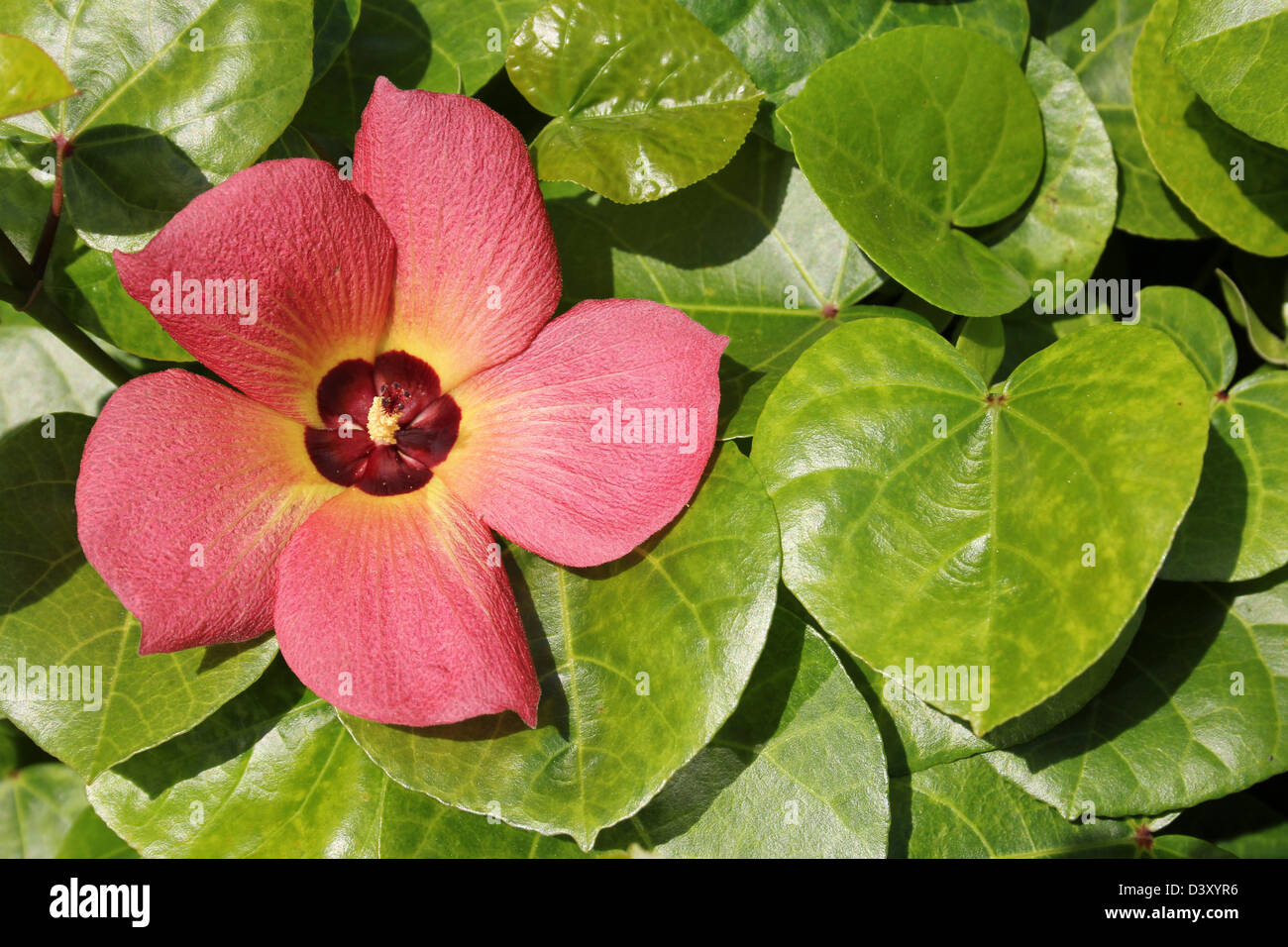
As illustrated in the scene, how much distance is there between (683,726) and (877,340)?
1.67 ft

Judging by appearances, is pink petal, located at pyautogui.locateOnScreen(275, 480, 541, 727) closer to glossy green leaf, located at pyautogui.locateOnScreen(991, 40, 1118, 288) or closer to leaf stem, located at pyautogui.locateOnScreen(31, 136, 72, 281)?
leaf stem, located at pyautogui.locateOnScreen(31, 136, 72, 281)

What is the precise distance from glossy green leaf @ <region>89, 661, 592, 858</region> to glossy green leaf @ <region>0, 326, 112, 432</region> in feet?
1.73

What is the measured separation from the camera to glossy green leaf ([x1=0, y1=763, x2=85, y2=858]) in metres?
1.56

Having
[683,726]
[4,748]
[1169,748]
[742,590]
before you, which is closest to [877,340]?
[742,590]

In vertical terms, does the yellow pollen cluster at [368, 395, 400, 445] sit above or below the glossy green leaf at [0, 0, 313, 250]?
below

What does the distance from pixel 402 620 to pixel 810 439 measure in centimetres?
50

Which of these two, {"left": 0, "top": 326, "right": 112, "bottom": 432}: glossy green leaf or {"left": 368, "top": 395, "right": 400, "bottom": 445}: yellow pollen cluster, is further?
{"left": 0, "top": 326, "right": 112, "bottom": 432}: glossy green leaf

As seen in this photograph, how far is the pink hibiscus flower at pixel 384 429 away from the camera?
1.02 m

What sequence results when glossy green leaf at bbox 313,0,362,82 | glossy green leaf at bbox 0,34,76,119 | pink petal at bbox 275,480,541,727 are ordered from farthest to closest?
1. glossy green leaf at bbox 313,0,362,82
2. pink petal at bbox 275,480,541,727
3. glossy green leaf at bbox 0,34,76,119

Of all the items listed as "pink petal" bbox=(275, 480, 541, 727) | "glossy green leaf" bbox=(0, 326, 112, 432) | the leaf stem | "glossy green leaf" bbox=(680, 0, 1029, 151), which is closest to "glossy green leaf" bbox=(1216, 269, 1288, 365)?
"glossy green leaf" bbox=(680, 0, 1029, 151)

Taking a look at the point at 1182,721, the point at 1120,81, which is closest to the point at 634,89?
the point at 1120,81

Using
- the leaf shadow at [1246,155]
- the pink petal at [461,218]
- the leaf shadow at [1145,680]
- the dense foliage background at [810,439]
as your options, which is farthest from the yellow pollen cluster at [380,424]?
the leaf shadow at [1246,155]

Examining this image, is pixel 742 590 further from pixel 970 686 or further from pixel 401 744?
pixel 401 744

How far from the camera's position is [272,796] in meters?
1.28
